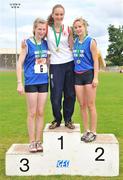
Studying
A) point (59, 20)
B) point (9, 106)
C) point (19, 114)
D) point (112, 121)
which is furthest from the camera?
point (9, 106)

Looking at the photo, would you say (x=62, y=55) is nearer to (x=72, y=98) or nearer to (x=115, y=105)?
(x=72, y=98)

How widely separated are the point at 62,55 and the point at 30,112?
3.01 ft

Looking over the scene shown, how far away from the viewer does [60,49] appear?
6543mm

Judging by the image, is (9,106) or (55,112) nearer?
(55,112)

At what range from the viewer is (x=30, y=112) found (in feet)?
21.9

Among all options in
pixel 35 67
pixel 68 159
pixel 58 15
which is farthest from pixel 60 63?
pixel 68 159

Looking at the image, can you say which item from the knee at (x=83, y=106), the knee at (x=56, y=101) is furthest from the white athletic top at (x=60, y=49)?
the knee at (x=83, y=106)

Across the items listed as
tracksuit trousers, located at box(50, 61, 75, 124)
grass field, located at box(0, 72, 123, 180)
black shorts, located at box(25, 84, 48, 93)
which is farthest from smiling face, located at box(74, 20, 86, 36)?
grass field, located at box(0, 72, 123, 180)

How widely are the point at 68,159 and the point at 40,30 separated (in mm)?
1821

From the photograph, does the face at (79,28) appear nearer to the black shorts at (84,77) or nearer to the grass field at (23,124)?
the black shorts at (84,77)

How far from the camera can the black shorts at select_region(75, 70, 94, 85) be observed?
6.62 meters

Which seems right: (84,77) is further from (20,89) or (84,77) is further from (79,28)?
(20,89)

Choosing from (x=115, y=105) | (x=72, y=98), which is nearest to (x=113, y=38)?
(x=115, y=105)

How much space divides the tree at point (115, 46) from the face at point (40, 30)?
8759 centimetres
